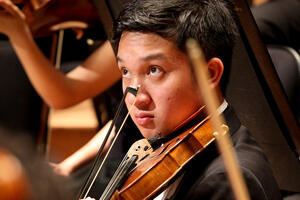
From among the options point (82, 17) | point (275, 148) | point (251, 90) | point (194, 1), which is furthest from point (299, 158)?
point (82, 17)

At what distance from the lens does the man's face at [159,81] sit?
0.98 metres

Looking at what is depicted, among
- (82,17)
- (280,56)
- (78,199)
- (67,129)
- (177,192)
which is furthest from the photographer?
(67,129)

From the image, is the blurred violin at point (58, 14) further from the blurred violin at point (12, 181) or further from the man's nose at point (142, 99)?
the blurred violin at point (12, 181)

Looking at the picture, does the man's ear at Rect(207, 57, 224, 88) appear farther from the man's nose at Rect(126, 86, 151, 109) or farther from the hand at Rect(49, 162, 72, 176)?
the hand at Rect(49, 162, 72, 176)

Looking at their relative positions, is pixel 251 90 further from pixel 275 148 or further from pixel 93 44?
pixel 93 44

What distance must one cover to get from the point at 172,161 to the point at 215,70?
192 mm

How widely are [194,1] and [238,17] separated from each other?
0.64ft

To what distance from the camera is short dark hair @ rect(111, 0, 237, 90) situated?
3.20 feet

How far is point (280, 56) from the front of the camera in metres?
1.58

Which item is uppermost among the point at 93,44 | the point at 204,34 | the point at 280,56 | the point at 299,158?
the point at 204,34

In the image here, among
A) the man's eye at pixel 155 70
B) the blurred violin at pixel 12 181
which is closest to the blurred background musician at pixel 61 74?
the man's eye at pixel 155 70

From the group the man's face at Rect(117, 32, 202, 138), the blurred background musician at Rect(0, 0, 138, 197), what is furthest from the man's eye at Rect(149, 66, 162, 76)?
the blurred background musician at Rect(0, 0, 138, 197)

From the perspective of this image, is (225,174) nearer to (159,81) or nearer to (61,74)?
(159,81)

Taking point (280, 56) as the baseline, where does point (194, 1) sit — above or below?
above
